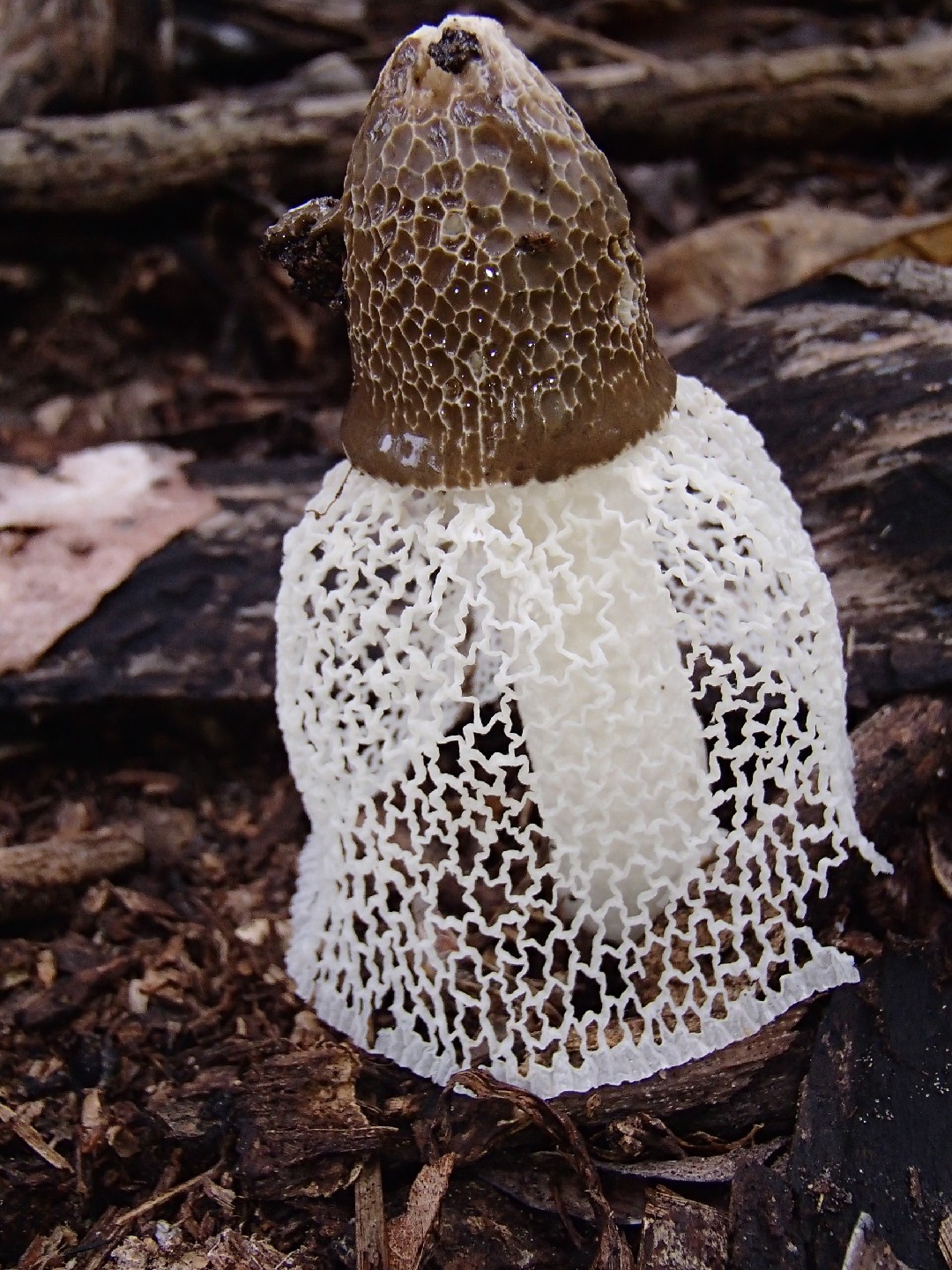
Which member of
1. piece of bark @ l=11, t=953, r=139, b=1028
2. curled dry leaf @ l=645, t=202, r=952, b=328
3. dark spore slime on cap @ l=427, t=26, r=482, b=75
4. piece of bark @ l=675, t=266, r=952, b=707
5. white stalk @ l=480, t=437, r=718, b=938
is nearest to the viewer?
dark spore slime on cap @ l=427, t=26, r=482, b=75

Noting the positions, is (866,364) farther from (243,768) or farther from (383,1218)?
(383,1218)

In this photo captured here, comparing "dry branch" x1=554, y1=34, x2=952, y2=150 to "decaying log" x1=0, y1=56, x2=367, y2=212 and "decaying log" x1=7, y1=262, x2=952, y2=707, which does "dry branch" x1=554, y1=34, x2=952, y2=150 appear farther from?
"decaying log" x1=7, y1=262, x2=952, y2=707

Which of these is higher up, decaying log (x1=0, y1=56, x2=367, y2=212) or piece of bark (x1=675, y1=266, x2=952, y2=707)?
decaying log (x1=0, y1=56, x2=367, y2=212)

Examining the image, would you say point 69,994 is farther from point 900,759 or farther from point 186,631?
point 900,759

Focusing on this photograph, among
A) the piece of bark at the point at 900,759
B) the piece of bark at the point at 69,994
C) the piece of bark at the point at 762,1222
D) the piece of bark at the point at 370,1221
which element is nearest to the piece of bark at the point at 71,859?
the piece of bark at the point at 69,994

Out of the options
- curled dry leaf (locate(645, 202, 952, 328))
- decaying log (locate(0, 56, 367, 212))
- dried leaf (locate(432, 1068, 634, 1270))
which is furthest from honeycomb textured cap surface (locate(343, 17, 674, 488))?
decaying log (locate(0, 56, 367, 212))

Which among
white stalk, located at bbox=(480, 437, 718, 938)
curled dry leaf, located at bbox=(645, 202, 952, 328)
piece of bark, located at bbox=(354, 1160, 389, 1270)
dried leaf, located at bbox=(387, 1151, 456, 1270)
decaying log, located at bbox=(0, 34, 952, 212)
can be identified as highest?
decaying log, located at bbox=(0, 34, 952, 212)

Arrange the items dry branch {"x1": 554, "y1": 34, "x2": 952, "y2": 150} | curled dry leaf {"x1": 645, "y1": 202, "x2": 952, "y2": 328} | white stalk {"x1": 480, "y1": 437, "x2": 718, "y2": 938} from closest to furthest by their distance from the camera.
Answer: white stalk {"x1": 480, "y1": 437, "x2": 718, "y2": 938}
curled dry leaf {"x1": 645, "y1": 202, "x2": 952, "y2": 328}
dry branch {"x1": 554, "y1": 34, "x2": 952, "y2": 150}
